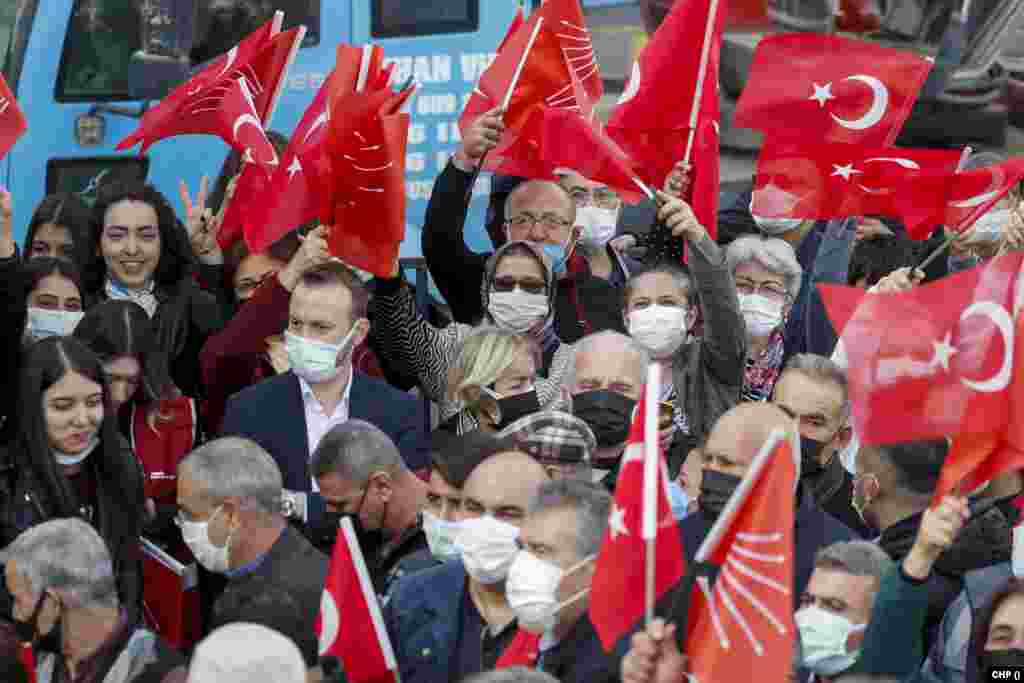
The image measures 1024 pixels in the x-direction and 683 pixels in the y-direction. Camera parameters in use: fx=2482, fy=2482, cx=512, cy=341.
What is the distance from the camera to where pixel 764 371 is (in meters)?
9.21

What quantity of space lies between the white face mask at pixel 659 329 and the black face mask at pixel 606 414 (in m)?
0.63

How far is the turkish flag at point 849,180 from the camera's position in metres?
9.41

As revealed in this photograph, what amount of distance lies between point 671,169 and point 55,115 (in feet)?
14.0

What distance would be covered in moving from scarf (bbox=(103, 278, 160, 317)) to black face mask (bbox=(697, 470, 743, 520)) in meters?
2.96

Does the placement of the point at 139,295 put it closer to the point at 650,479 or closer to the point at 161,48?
the point at 161,48

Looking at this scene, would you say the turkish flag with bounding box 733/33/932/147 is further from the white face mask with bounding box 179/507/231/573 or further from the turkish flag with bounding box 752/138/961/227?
the white face mask with bounding box 179/507/231/573

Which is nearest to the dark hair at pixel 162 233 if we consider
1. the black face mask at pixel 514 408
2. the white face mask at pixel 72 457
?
the white face mask at pixel 72 457

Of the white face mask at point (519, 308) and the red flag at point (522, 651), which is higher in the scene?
the white face mask at point (519, 308)

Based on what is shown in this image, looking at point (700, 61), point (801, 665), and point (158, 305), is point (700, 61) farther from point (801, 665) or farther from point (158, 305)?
point (801, 665)

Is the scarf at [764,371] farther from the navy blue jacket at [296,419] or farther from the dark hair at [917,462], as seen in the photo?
the dark hair at [917,462]

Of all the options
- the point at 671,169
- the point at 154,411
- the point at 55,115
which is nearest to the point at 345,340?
the point at 154,411

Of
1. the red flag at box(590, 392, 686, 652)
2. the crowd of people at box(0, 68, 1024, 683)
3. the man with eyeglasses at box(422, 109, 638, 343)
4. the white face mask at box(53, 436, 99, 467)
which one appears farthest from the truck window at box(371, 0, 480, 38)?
the red flag at box(590, 392, 686, 652)

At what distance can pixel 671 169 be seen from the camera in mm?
9523

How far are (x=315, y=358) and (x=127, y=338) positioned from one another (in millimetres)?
718
